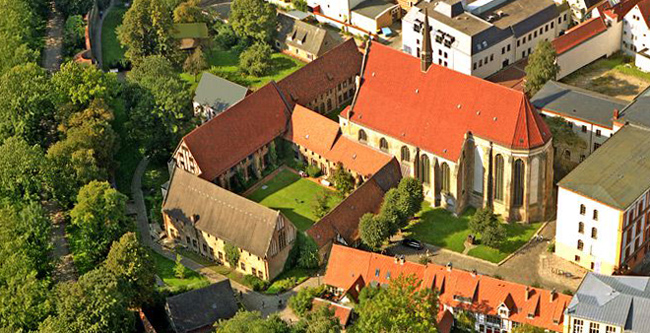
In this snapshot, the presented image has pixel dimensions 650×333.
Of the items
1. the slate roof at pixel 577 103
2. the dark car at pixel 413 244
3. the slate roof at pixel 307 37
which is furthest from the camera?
the slate roof at pixel 307 37

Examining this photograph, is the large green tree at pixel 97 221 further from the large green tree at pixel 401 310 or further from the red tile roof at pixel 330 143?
the large green tree at pixel 401 310

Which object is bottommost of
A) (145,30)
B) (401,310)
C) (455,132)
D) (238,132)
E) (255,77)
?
(255,77)

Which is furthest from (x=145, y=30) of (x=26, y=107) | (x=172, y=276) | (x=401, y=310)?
(x=401, y=310)

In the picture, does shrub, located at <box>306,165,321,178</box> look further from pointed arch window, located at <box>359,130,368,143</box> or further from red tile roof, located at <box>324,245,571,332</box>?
red tile roof, located at <box>324,245,571,332</box>

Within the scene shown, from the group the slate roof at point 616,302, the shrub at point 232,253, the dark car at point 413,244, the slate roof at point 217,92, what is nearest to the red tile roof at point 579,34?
the dark car at point 413,244

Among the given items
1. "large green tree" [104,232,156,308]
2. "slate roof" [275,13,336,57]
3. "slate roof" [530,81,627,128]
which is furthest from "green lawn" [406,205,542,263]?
"slate roof" [275,13,336,57]

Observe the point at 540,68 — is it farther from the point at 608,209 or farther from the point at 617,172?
the point at 608,209
